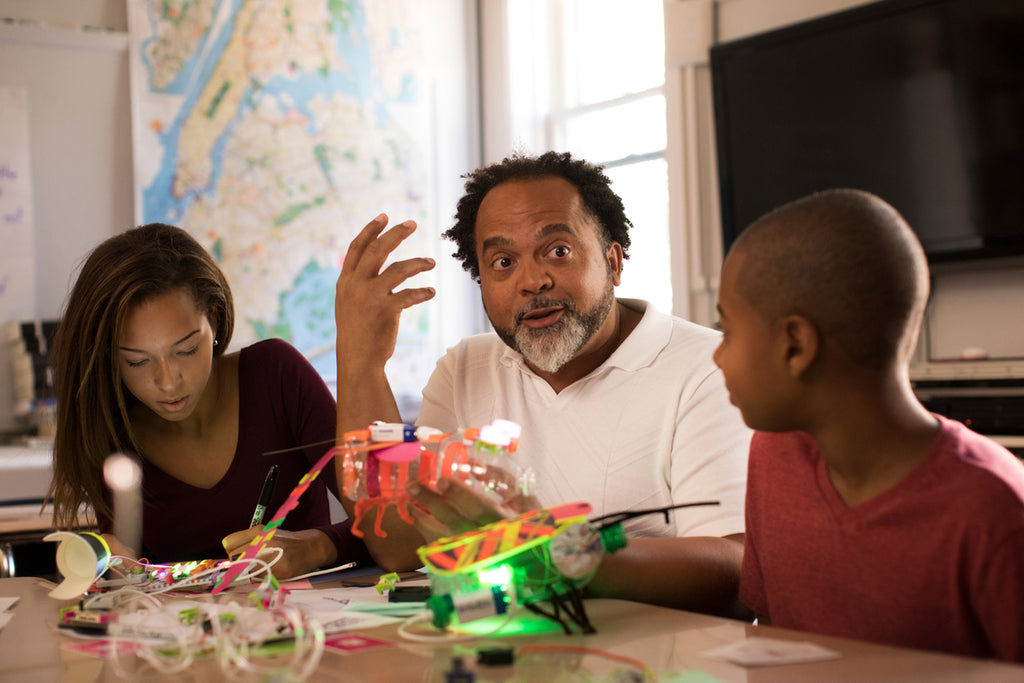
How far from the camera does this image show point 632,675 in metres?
0.84

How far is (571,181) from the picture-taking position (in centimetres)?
199

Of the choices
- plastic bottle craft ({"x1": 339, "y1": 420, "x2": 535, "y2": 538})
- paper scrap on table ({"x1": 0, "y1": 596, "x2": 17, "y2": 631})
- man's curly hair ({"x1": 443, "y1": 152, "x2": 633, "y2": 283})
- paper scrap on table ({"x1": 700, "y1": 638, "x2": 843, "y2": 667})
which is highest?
man's curly hair ({"x1": 443, "y1": 152, "x2": 633, "y2": 283})

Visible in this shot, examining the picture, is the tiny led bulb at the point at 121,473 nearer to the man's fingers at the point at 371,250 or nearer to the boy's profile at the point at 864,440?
the man's fingers at the point at 371,250

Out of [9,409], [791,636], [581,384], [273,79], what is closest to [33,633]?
[791,636]

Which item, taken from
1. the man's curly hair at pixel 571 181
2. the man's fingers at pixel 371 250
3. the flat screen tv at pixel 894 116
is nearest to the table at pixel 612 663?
the man's fingers at pixel 371 250

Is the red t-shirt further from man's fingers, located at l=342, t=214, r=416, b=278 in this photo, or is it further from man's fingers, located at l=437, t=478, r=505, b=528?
man's fingers, located at l=342, t=214, r=416, b=278

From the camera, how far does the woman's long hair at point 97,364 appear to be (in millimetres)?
1877

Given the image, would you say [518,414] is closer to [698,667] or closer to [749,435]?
[749,435]

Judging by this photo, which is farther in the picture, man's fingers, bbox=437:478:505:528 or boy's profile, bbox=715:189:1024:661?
man's fingers, bbox=437:478:505:528

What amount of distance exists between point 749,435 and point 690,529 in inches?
8.5

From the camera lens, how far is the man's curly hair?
78.1 inches

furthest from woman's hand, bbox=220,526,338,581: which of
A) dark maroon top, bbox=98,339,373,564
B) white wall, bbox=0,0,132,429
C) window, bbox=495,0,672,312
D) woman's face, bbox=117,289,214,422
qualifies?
window, bbox=495,0,672,312

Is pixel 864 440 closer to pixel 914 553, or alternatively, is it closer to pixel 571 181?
pixel 914 553

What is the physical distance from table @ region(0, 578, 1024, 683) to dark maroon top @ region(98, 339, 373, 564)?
76 cm
